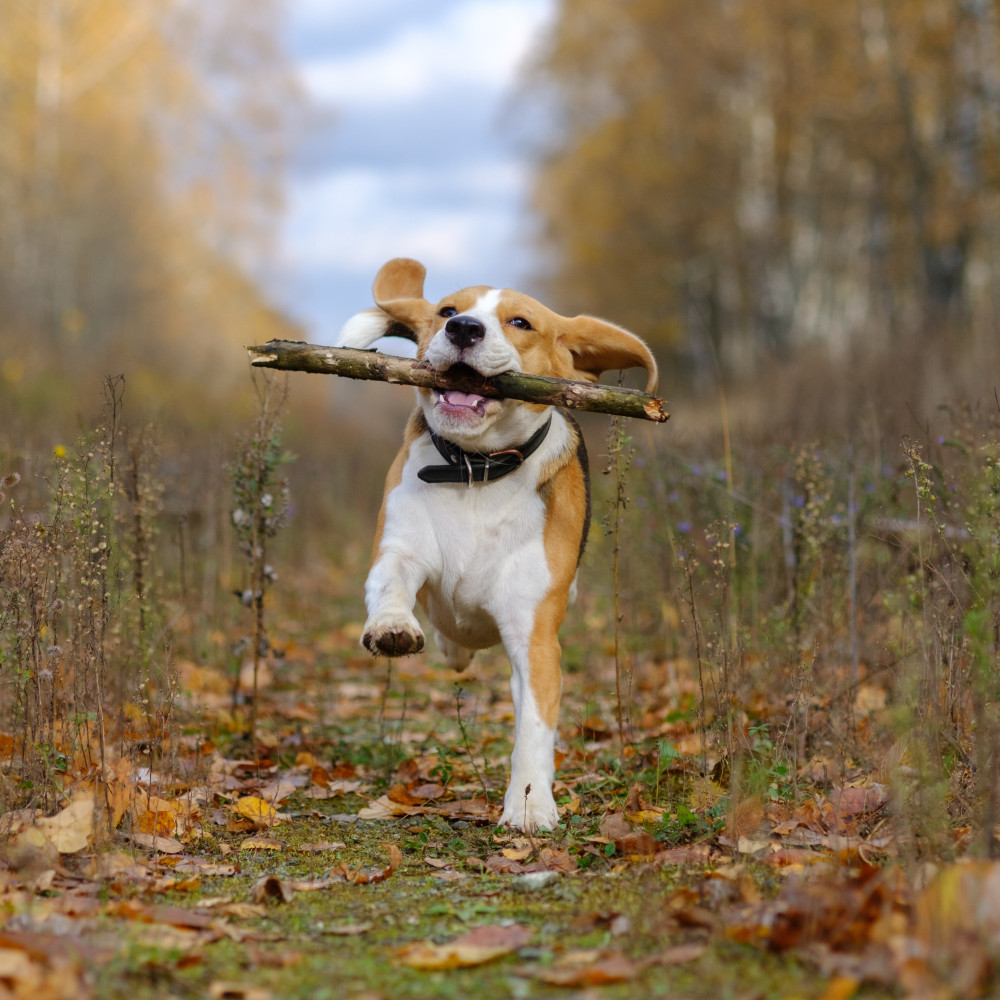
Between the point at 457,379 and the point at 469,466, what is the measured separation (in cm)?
32

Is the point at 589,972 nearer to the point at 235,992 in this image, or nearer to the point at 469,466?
the point at 235,992

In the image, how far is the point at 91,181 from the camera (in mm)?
22859

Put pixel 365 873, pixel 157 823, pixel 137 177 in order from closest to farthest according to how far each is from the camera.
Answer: pixel 365 873 < pixel 157 823 < pixel 137 177

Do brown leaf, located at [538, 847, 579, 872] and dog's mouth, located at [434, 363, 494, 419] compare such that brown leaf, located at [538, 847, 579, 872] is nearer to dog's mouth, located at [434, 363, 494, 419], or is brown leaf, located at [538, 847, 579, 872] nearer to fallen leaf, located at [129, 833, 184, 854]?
fallen leaf, located at [129, 833, 184, 854]

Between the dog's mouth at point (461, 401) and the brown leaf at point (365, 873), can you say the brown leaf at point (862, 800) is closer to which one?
the brown leaf at point (365, 873)

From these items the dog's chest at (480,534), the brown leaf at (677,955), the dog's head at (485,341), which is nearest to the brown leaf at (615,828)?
the dog's chest at (480,534)

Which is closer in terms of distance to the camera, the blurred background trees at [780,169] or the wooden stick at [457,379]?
the wooden stick at [457,379]

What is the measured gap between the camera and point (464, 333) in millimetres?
4000

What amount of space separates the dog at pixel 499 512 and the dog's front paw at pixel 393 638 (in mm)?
61

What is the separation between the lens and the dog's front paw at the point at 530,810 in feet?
12.1

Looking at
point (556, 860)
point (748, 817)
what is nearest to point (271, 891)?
point (556, 860)

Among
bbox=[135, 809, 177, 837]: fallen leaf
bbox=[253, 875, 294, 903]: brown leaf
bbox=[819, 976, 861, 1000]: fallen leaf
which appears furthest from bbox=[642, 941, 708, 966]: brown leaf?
bbox=[135, 809, 177, 837]: fallen leaf

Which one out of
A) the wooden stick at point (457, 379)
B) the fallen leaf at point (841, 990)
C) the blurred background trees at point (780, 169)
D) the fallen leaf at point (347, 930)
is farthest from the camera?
the blurred background trees at point (780, 169)

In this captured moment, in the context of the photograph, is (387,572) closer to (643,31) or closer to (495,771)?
(495,771)
